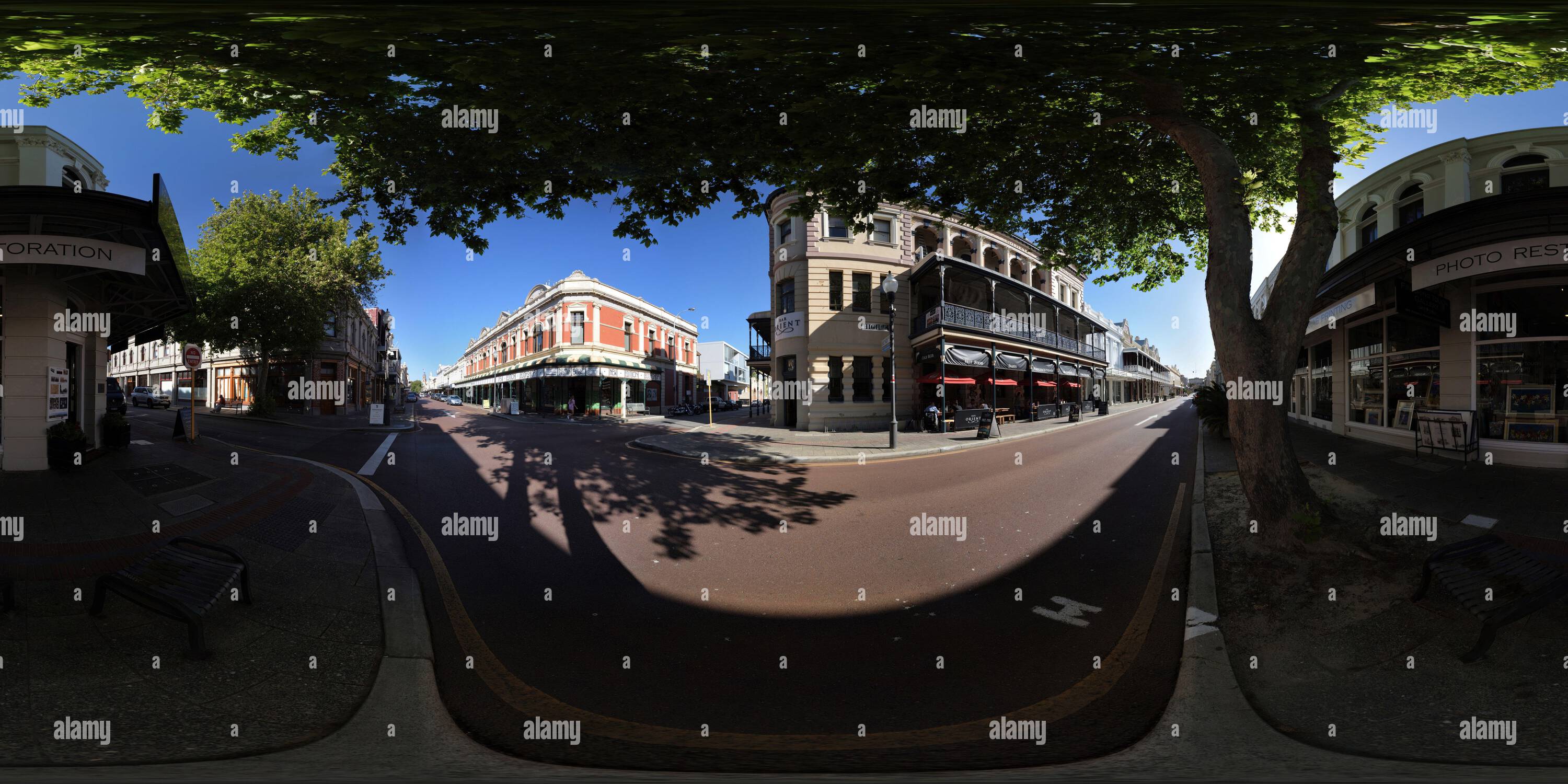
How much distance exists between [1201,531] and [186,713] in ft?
25.7

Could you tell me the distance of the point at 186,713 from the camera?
230cm

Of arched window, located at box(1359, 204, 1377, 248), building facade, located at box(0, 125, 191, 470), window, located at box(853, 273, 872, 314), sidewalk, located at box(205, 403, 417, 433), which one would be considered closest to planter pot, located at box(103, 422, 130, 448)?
building facade, located at box(0, 125, 191, 470)

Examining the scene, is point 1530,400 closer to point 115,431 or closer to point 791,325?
point 791,325

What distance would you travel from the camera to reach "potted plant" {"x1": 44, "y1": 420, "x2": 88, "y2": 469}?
206 inches

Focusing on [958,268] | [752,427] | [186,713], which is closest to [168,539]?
[186,713]

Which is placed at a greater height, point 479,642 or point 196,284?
point 196,284

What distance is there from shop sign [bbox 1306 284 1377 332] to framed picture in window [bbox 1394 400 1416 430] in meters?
1.98

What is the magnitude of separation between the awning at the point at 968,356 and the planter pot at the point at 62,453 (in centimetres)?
1958

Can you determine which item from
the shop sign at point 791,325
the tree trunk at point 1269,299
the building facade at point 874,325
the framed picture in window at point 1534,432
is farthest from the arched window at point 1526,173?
the shop sign at point 791,325

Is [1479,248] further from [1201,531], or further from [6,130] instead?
[6,130]

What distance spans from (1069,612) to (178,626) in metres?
5.83

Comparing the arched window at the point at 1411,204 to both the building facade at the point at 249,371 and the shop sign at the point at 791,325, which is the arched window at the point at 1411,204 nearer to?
the shop sign at the point at 791,325

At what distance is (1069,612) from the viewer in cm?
371

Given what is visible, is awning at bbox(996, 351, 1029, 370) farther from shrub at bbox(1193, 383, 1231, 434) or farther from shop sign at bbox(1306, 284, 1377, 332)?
shop sign at bbox(1306, 284, 1377, 332)
